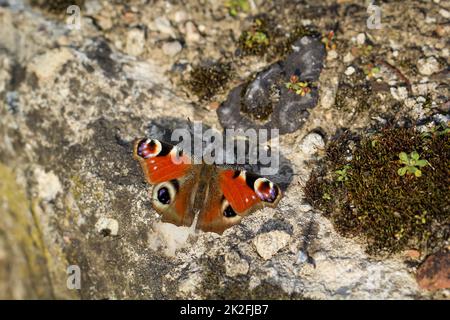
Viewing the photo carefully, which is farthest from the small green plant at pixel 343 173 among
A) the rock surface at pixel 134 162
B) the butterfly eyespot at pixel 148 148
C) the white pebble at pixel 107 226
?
the white pebble at pixel 107 226

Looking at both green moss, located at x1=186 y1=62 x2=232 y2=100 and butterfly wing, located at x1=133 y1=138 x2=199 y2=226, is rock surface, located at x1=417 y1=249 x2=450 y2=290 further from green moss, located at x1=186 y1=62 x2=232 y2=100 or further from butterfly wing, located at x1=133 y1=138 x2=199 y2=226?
green moss, located at x1=186 y1=62 x2=232 y2=100

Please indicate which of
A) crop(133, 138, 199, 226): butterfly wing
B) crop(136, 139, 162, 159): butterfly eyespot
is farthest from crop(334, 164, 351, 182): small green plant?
crop(136, 139, 162, 159): butterfly eyespot

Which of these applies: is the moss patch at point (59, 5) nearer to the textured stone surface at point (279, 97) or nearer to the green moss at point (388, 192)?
the textured stone surface at point (279, 97)

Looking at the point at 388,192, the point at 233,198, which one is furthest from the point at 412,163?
the point at 233,198

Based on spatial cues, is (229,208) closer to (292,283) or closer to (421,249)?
(292,283)

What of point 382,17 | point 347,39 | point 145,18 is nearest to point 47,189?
point 145,18

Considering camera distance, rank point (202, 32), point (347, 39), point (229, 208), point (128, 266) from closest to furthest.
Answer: point (229, 208)
point (128, 266)
point (347, 39)
point (202, 32)
